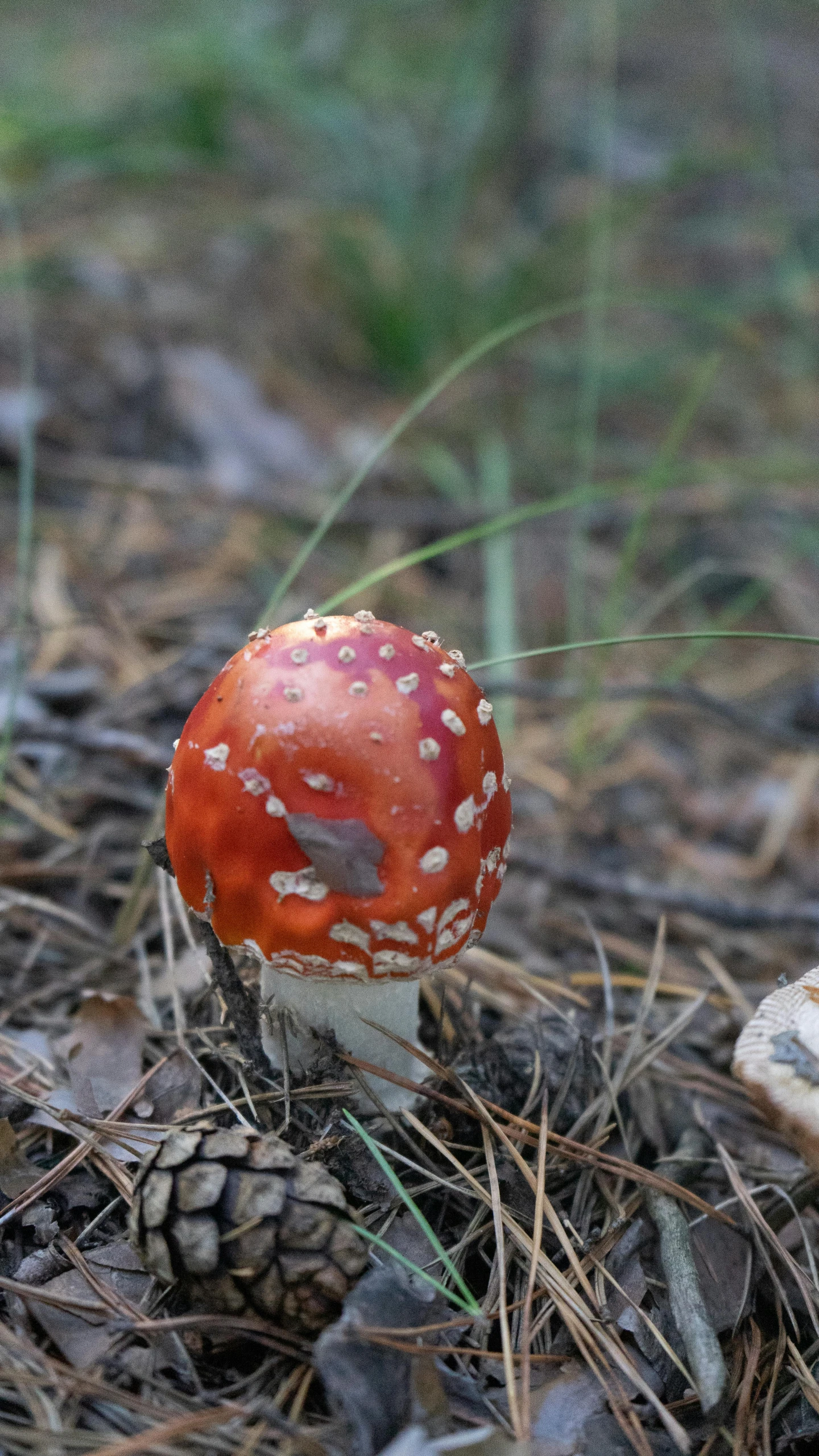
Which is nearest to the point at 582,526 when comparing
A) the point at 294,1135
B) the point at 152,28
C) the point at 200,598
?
→ the point at 200,598

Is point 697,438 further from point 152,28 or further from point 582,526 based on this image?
point 152,28

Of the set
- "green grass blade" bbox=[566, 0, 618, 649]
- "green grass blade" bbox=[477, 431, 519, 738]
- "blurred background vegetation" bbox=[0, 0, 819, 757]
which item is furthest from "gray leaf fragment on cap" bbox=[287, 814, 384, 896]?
"green grass blade" bbox=[566, 0, 618, 649]

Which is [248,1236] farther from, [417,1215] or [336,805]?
[336,805]

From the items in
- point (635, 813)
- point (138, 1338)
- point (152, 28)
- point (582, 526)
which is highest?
point (152, 28)

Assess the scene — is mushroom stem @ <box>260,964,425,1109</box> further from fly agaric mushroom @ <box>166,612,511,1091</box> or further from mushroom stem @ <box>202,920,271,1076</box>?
fly agaric mushroom @ <box>166,612,511,1091</box>

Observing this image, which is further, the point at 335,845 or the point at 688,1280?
the point at 688,1280

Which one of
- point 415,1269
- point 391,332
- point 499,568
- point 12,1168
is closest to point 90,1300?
point 12,1168
